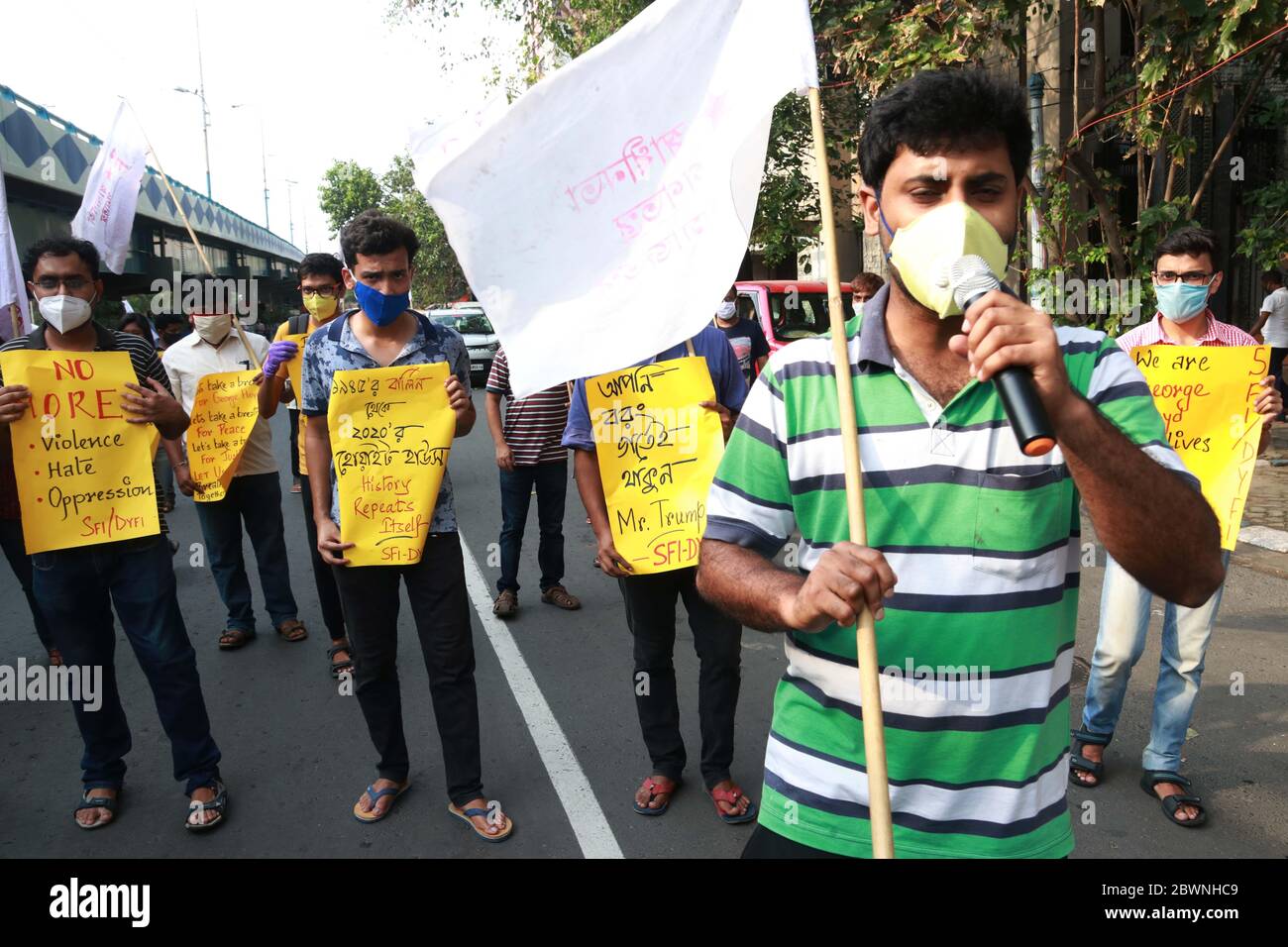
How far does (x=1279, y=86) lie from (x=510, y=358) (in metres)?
20.4

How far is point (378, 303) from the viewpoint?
3.93m

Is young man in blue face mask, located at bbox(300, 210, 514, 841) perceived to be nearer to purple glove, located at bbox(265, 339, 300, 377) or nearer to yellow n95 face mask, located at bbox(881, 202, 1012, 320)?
purple glove, located at bbox(265, 339, 300, 377)

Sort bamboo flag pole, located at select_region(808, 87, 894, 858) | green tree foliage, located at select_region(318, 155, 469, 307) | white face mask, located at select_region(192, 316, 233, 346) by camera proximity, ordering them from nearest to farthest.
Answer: bamboo flag pole, located at select_region(808, 87, 894, 858), white face mask, located at select_region(192, 316, 233, 346), green tree foliage, located at select_region(318, 155, 469, 307)

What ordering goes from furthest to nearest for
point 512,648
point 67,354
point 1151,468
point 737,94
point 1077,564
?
1. point 512,648
2. point 67,354
3. point 737,94
4. point 1077,564
5. point 1151,468

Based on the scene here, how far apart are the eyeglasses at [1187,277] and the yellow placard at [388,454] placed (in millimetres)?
3007

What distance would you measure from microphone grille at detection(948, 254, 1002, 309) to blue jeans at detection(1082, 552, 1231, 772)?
8.75 ft

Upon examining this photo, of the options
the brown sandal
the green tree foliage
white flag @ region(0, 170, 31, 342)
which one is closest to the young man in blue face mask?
white flag @ region(0, 170, 31, 342)

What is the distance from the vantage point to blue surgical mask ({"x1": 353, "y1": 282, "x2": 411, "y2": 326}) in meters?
3.92

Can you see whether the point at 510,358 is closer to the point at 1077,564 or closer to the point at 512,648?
the point at 1077,564

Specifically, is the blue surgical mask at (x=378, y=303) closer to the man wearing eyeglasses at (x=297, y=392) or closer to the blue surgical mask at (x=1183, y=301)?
the man wearing eyeglasses at (x=297, y=392)

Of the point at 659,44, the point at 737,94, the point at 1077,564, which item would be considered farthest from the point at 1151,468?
A: the point at 659,44

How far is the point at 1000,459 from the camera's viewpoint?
5.44 ft

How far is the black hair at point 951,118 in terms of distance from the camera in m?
1.75

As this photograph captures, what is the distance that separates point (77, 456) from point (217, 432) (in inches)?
79.3
